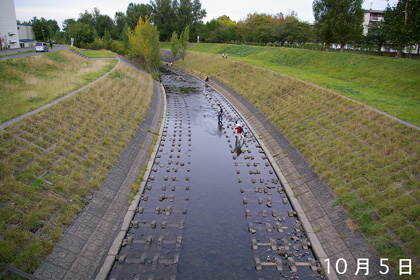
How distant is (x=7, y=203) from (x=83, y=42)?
85993 mm

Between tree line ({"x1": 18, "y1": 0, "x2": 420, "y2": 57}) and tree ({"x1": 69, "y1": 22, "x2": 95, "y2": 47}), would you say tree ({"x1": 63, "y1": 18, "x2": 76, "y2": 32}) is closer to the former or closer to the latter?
tree line ({"x1": 18, "y1": 0, "x2": 420, "y2": 57})

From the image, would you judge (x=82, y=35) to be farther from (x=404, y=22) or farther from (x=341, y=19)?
(x=404, y=22)

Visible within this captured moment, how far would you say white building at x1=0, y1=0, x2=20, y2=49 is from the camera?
48.6 metres

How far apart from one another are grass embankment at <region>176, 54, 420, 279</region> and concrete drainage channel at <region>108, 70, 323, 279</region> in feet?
8.96

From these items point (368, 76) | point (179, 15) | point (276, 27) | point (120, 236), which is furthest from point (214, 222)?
point (179, 15)

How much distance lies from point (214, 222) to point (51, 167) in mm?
8593

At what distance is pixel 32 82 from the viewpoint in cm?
2491

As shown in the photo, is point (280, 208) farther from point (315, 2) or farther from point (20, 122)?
point (315, 2)

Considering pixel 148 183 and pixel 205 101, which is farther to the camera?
pixel 205 101

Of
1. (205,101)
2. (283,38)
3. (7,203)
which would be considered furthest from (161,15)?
(7,203)

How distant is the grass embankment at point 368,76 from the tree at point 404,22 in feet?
9.13

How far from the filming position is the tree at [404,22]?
30.6 meters

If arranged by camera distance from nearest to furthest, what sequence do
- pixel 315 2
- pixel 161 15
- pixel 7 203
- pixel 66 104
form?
pixel 7 203
pixel 66 104
pixel 315 2
pixel 161 15

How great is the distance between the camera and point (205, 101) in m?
36.7
